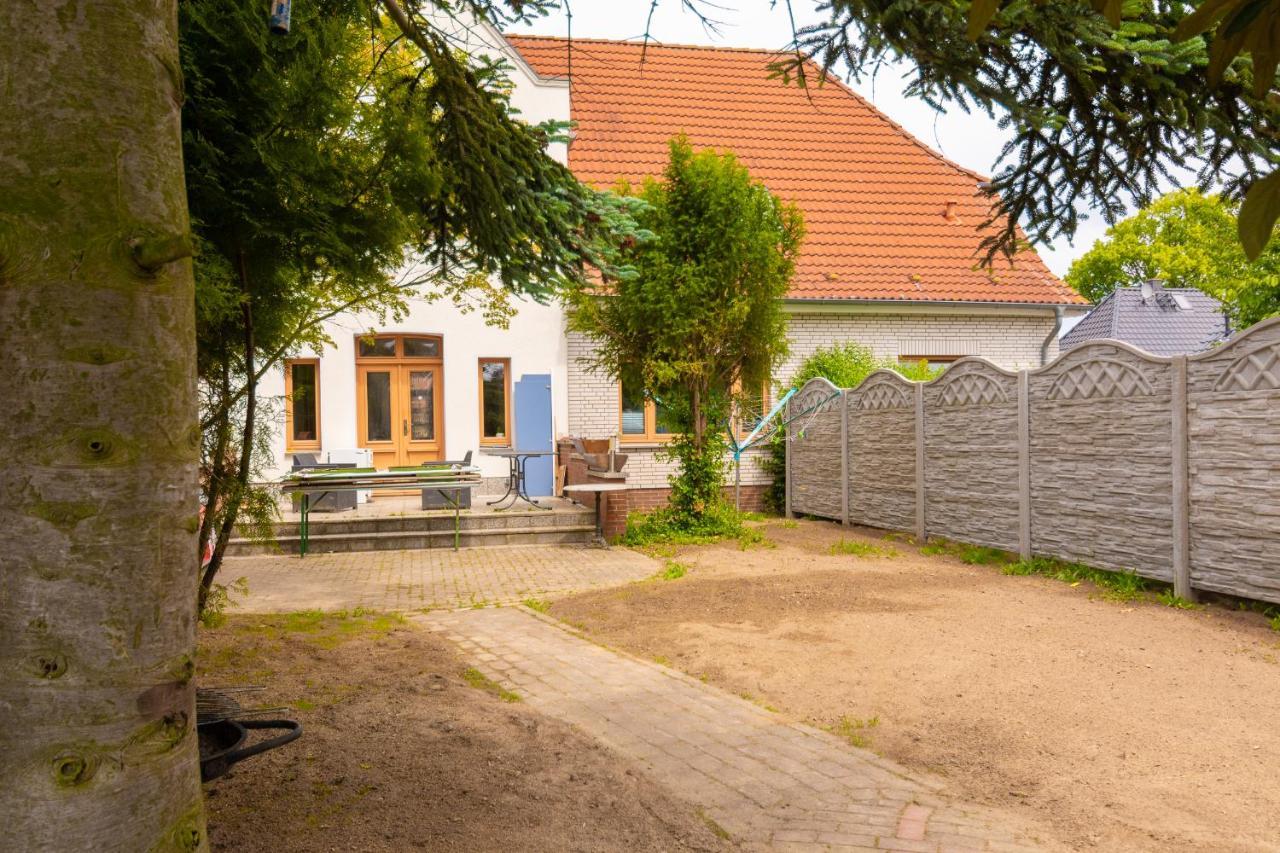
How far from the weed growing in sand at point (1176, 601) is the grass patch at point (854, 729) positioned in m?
4.48

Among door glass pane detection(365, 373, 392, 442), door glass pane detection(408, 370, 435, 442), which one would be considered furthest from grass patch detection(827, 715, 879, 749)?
door glass pane detection(365, 373, 392, 442)

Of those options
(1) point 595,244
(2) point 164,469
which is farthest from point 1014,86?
(2) point 164,469

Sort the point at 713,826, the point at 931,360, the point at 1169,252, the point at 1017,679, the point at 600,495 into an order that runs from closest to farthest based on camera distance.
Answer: the point at 713,826 → the point at 1017,679 → the point at 600,495 → the point at 931,360 → the point at 1169,252

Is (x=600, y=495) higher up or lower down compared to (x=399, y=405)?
lower down

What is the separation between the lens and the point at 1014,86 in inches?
202

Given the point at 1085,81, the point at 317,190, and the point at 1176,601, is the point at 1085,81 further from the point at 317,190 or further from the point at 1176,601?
the point at 1176,601

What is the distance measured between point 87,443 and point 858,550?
11379 millimetres

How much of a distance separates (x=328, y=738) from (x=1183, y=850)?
3.70 m

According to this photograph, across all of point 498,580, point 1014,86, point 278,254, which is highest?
point 1014,86

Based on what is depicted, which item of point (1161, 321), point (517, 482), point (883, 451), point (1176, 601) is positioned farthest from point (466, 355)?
point (1161, 321)

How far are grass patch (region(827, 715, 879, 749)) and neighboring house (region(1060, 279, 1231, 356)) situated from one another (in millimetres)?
32995

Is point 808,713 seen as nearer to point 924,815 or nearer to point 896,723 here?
point 896,723

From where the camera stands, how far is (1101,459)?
9711mm

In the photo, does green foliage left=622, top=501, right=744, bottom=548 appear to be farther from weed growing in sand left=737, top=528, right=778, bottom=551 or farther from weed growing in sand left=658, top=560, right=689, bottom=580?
weed growing in sand left=658, top=560, right=689, bottom=580
